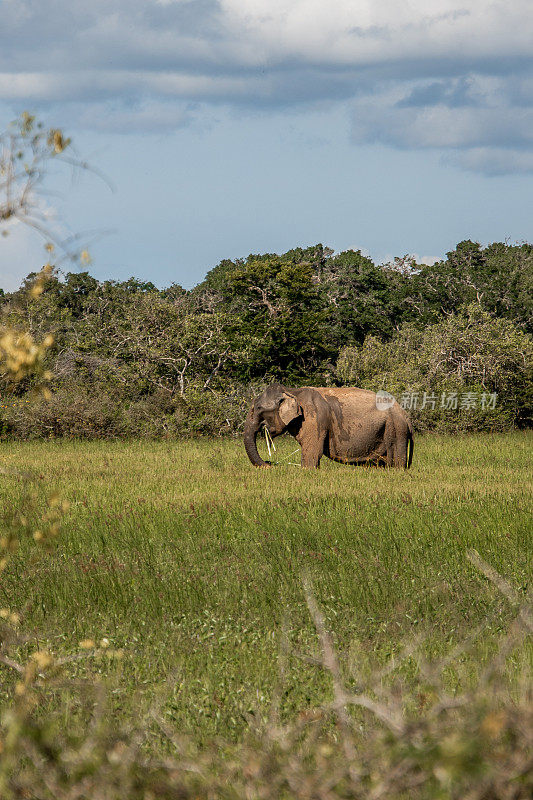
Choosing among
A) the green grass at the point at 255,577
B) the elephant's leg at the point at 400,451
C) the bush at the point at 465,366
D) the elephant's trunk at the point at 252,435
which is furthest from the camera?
the bush at the point at 465,366

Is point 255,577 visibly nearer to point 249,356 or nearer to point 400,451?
point 400,451

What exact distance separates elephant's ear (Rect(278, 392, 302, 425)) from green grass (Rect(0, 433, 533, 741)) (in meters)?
1.47

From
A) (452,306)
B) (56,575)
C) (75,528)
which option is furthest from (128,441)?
(452,306)

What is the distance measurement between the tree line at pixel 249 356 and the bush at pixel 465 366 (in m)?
0.06

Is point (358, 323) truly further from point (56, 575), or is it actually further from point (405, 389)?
point (56, 575)

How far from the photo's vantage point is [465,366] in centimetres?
3697

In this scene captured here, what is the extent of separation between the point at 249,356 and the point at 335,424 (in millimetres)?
14779

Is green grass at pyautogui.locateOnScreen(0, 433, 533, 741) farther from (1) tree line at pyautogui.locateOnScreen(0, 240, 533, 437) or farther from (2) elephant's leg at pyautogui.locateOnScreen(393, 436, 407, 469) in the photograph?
(1) tree line at pyautogui.locateOnScreen(0, 240, 533, 437)

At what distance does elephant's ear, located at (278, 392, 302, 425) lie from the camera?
61.7 ft

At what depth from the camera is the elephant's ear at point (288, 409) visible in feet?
61.7

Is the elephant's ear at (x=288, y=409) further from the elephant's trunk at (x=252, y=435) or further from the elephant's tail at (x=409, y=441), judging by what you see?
the elephant's tail at (x=409, y=441)

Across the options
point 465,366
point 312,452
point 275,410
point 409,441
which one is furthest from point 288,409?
point 465,366

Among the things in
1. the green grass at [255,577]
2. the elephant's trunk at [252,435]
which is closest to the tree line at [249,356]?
the elephant's trunk at [252,435]

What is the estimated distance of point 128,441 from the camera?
29016 millimetres
